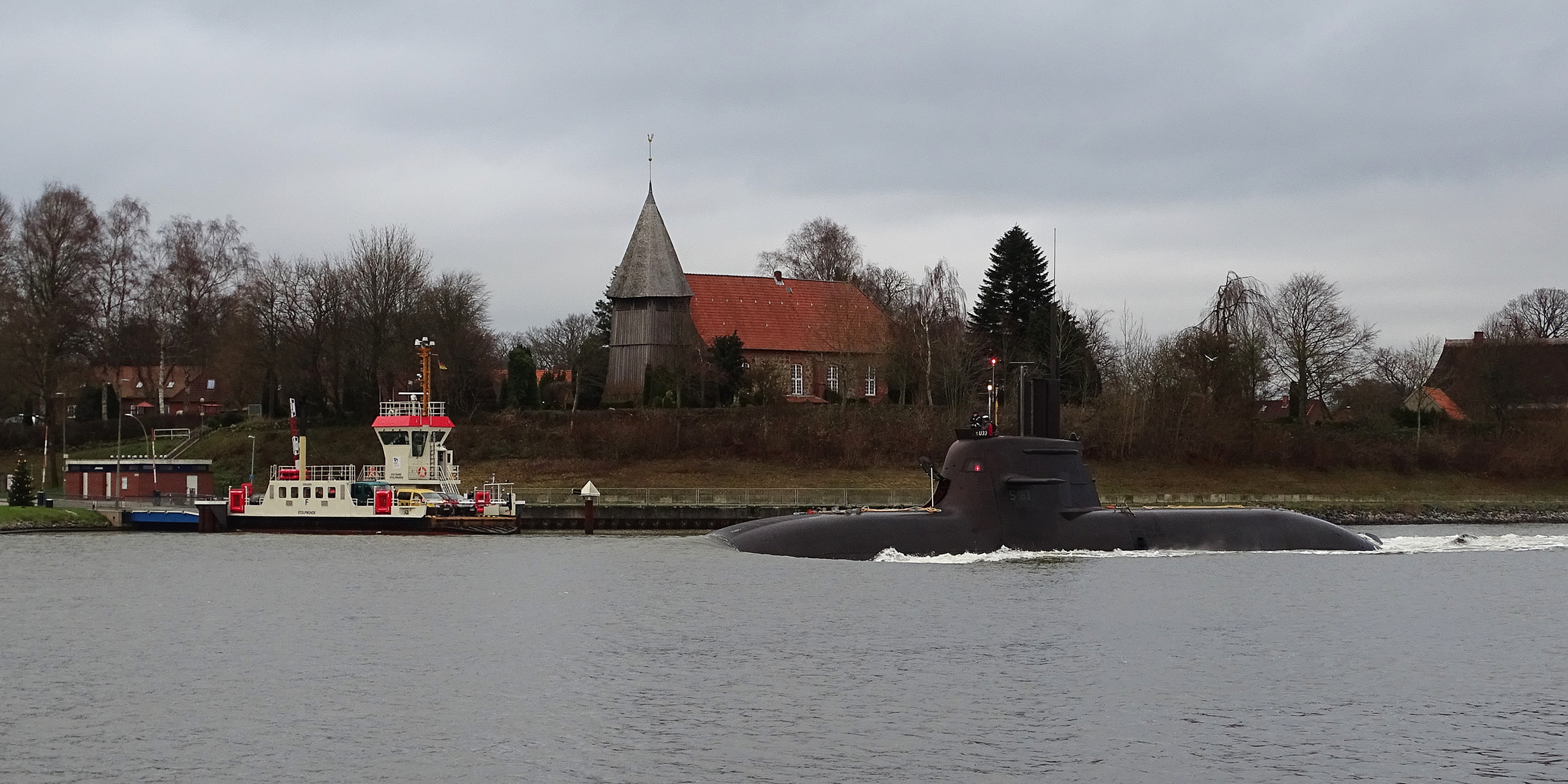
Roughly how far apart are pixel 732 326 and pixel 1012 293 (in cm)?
1567

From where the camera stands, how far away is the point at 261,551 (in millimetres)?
44000

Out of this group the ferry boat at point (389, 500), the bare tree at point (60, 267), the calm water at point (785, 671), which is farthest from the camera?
the bare tree at point (60, 267)

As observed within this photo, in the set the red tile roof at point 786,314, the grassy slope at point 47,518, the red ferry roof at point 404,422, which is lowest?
the grassy slope at point 47,518

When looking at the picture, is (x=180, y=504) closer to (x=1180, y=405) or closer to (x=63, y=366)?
(x=63, y=366)

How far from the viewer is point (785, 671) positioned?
24.0 m

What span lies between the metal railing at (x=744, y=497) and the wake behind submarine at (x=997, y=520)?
1975 cm

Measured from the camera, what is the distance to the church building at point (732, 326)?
81188mm

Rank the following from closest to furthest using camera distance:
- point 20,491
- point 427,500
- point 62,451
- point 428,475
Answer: point 427,500 → point 20,491 → point 428,475 → point 62,451

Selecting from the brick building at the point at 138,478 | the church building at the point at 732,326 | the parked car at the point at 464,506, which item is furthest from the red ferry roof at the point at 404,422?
the church building at the point at 732,326

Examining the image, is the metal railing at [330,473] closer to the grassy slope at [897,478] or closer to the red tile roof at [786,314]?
the grassy slope at [897,478]

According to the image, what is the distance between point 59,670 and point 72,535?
29.1m

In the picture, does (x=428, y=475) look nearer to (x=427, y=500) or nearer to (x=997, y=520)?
(x=427, y=500)

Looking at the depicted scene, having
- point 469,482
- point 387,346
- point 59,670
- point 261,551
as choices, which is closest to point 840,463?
point 469,482

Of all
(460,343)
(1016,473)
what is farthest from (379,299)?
(1016,473)
